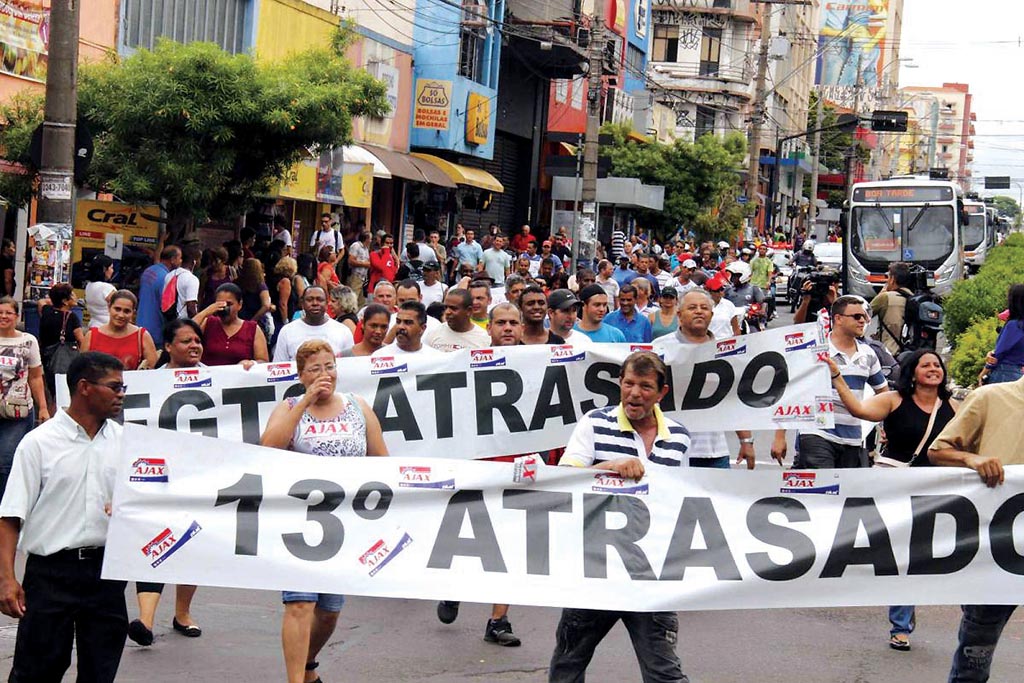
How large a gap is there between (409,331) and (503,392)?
0.71 m

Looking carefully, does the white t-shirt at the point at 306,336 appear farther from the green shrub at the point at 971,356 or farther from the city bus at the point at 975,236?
the city bus at the point at 975,236

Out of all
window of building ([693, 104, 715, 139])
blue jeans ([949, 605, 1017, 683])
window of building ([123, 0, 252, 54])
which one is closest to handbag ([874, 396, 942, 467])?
blue jeans ([949, 605, 1017, 683])

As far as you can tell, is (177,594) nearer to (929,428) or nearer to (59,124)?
(929,428)

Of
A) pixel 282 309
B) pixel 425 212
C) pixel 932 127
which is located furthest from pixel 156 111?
pixel 932 127

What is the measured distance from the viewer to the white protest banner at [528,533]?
5.99 m

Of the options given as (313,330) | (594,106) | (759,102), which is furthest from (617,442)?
(759,102)

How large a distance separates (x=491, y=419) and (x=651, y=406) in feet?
12.3

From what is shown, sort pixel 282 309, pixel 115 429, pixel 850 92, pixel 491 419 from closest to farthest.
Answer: pixel 115 429 → pixel 491 419 → pixel 282 309 → pixel 850 92

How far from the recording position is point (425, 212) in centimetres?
3453

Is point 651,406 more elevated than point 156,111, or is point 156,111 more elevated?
point 156,111

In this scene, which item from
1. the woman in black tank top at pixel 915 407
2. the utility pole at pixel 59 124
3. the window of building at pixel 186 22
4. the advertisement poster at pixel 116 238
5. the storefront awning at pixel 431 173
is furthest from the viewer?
the storefront awning at pixel 431 173

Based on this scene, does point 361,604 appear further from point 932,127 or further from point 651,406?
point 932,127

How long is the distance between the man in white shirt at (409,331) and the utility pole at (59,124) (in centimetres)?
375

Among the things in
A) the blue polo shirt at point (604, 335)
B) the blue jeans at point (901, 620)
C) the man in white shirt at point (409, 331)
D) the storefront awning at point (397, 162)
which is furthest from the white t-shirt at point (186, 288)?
the storefront awning at point (397, 162)
